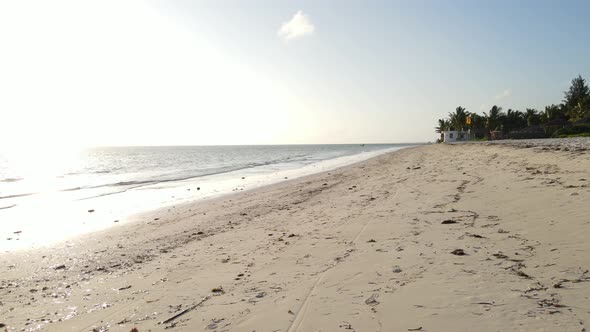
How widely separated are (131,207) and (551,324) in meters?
15.9

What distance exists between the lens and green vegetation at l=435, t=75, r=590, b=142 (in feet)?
218

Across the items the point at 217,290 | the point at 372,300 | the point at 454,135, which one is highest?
the point at 454,135

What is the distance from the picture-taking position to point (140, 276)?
6.39 meters

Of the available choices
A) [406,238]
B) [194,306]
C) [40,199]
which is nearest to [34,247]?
[194,306]

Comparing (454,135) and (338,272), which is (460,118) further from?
(338,272)

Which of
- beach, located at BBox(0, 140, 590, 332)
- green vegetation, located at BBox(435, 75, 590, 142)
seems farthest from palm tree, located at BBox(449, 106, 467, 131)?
beach, located at BBox(0, 140, 590, 332)

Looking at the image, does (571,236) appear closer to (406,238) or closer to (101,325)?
(406,238)

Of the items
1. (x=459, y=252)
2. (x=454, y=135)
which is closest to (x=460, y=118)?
(x=454, y=135)

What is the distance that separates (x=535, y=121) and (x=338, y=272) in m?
99.4

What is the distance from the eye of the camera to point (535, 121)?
281ft

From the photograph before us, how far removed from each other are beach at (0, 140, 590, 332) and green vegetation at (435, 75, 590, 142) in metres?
66.6

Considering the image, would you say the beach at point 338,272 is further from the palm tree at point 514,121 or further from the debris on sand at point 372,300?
the palm tree at point 514,121

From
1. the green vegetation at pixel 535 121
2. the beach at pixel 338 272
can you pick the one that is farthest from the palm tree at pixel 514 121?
the beach at pixel 338 272

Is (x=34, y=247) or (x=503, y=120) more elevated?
(x=503, y=120)
